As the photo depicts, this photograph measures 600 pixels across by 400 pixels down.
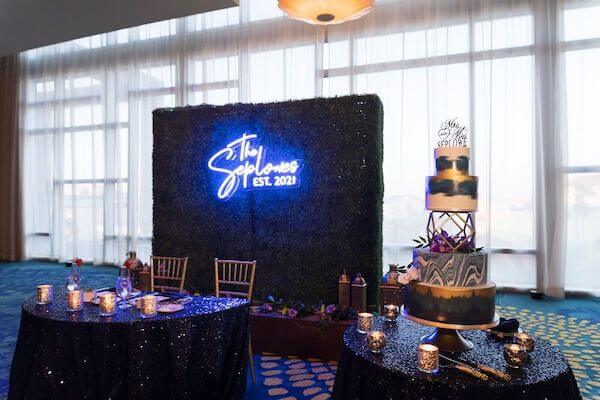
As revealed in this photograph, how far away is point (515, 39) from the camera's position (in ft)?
22.7

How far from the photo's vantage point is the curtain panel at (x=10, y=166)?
10.3 meters

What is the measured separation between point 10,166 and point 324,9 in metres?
9.61

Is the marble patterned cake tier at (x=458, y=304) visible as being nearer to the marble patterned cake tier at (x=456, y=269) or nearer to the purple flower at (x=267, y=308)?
the marble patterned cake tier at (x=456, y=269)

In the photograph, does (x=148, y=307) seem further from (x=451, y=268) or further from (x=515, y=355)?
(x=515, y=355)

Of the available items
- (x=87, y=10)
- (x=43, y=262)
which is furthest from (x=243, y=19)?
(x=43, y=262)

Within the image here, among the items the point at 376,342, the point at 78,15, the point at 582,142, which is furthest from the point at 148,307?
the point at 582,142

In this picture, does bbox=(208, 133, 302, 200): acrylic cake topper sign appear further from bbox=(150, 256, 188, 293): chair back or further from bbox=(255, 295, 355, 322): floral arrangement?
bbox=(255, 295, 355, 322): floral arrangement

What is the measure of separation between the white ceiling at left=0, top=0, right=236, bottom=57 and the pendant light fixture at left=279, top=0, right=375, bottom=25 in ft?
10.0

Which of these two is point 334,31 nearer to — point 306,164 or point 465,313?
point 306,164

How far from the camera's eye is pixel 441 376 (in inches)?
69.8

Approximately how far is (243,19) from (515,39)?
4.70m

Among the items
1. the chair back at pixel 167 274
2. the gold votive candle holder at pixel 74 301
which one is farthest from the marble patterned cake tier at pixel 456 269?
the chair back at pixel 167 274

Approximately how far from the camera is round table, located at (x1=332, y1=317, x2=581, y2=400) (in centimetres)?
170

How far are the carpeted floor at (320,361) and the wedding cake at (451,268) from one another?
156cm
